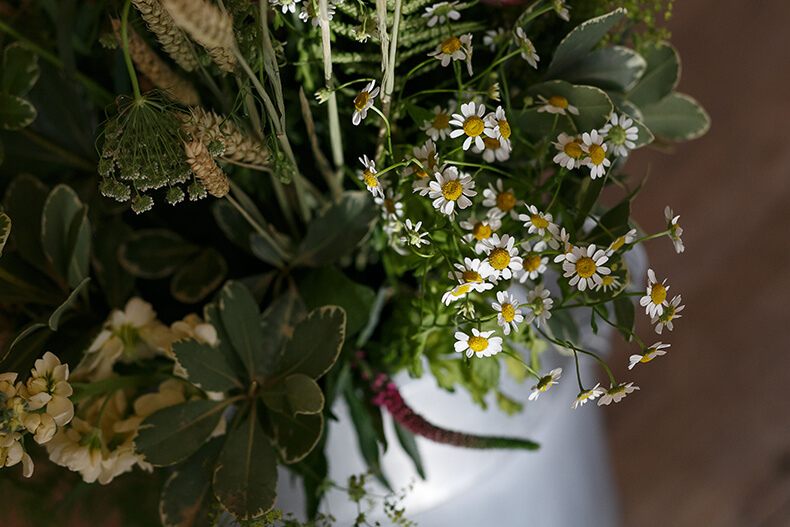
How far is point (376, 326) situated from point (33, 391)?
0.25m

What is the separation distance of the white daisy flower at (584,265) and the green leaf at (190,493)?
24cm

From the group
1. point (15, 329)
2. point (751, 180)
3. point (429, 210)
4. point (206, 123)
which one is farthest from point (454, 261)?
point (751, 180)

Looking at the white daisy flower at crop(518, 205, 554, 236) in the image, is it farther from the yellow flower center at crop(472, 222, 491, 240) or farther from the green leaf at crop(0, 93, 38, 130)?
the green leaf at crop(0, 93, 38, 130)

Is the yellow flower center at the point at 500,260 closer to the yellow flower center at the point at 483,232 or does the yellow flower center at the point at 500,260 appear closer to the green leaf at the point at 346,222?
the yellow flower center at the point at 483,232

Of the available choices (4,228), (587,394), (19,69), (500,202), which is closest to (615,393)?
(587,394)

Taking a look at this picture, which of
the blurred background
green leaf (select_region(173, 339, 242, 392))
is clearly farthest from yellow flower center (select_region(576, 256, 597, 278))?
the blurred background

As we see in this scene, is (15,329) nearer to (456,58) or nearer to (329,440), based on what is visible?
(329,440)

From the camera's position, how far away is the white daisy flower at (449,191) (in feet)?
0.95

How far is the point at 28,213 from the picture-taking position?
1.39ft

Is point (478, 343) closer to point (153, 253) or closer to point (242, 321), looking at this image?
point (242, 321)

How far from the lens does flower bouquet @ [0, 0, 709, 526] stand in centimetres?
29

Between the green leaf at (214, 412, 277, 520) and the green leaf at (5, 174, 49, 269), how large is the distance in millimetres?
184

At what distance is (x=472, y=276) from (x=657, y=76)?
0.23 meters

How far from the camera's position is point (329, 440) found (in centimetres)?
47
